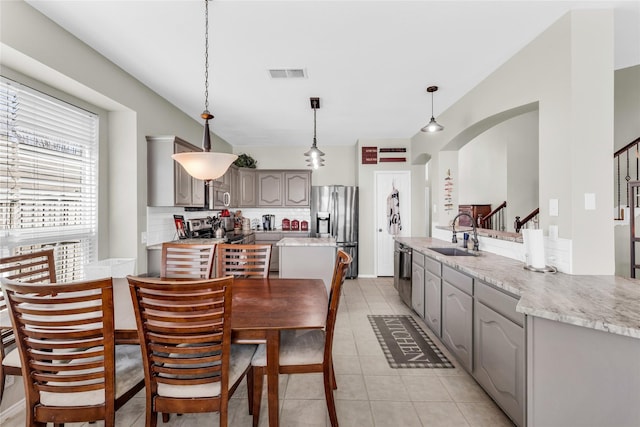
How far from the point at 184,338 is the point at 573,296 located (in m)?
2.02

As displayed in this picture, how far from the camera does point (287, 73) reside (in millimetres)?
2934

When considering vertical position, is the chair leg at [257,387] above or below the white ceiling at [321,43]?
below

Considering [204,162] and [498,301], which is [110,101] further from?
[498,301]

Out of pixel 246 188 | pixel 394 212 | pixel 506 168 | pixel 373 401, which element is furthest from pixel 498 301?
pixel 506 168

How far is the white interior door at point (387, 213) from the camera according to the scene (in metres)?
5.68

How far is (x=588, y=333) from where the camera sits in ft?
4.56

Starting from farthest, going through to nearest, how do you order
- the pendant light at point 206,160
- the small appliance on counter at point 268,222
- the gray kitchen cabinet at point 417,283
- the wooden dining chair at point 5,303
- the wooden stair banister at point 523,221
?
the small appliance on counter at point 268,222
the wooden stair banister at point 523,221
the gray kitchen cabinet at point 417,283
the pendant light at point 206,160
the wooden dining chair at point 5,303

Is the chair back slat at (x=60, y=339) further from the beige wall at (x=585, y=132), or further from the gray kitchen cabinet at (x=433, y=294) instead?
the beige wall at (x=585, y=132)

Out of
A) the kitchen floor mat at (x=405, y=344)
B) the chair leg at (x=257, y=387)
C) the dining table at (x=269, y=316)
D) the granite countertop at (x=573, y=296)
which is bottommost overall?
the kitchen floor mat at (x=405, y=344)

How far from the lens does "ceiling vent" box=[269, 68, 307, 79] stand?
2852mm

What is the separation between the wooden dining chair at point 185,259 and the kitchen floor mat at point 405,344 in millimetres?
1861

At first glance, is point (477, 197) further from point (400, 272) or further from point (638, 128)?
point (400, 272)

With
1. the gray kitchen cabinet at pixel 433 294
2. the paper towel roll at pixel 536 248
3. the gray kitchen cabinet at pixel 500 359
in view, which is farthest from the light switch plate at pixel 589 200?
the gray kitchen cabinet at pixel 433 294

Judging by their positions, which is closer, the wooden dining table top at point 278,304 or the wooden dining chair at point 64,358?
the wooden dining chair at point 64,358
